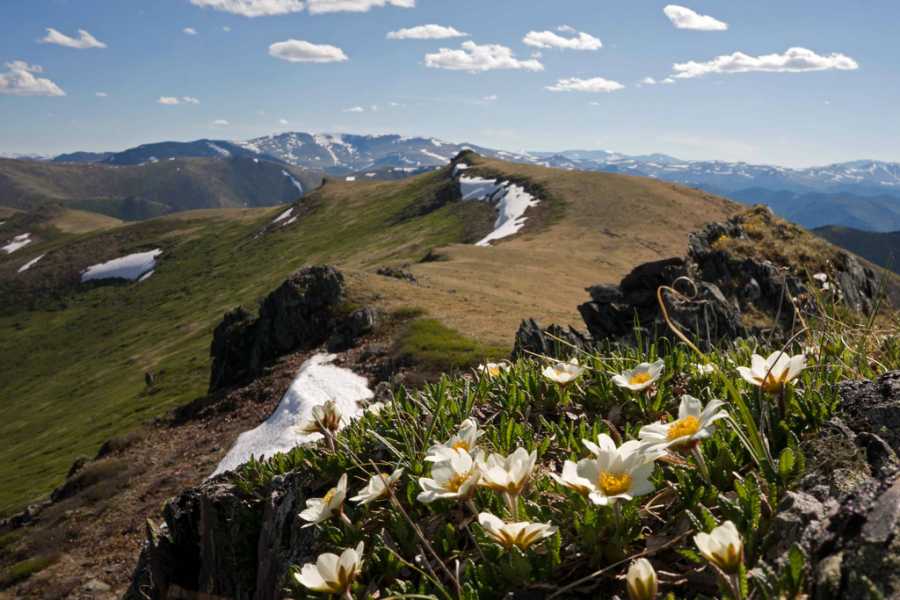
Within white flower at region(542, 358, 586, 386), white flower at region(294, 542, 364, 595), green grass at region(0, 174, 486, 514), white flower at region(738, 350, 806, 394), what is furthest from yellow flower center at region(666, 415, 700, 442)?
green grass at region(0, 174, 486, 514)

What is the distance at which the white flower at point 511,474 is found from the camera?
Answer: 2607mm

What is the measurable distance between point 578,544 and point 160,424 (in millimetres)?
39718

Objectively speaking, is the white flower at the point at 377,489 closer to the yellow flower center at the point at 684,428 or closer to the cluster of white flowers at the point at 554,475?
the cluster of white flowers at the point at 554,475

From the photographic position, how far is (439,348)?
103 feet

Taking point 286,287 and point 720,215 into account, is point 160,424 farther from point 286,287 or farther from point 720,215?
point 720,215

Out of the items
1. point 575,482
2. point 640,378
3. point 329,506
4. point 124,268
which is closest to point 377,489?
point 329,506

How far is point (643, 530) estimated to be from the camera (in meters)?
3.03

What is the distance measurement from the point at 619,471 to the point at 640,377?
1.07 metres

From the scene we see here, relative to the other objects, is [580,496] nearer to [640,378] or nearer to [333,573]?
[640,378]

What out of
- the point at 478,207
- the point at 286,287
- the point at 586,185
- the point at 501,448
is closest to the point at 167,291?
the point at 478,207

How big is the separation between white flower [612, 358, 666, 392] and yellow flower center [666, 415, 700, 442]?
64 centimetres

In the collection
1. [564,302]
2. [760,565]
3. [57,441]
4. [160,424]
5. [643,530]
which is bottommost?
[57,441]

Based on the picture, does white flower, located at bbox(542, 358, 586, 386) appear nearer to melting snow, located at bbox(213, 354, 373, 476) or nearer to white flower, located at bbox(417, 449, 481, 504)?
white flower, located at bbox(417, 449, 481, 504)

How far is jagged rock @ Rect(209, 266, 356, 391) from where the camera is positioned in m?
39.7
